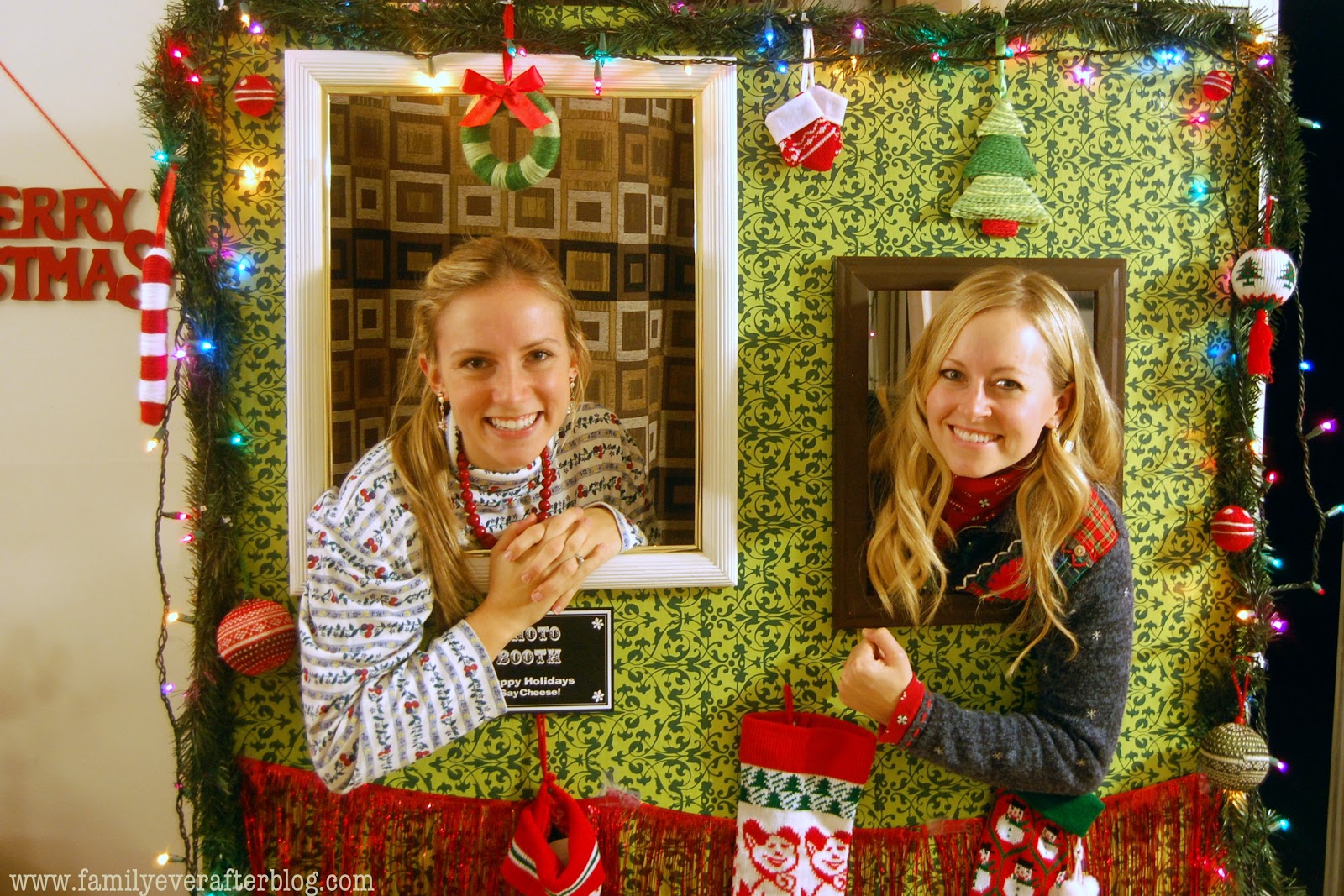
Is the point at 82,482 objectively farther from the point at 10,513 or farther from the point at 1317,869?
the point at 1317,869

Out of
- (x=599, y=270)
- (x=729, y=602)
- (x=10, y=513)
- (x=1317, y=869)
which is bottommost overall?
(x=1317, y=869)

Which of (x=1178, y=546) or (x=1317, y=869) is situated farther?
(x=1317, y=869)

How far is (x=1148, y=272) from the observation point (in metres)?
1.41

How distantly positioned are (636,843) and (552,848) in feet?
0.50

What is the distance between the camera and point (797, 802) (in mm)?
1360

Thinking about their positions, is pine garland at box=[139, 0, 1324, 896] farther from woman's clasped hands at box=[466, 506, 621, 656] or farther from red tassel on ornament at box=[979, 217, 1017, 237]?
woman's clasped hands at box=[466, 506, 621, 656]

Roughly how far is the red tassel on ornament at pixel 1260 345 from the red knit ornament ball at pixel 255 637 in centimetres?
172

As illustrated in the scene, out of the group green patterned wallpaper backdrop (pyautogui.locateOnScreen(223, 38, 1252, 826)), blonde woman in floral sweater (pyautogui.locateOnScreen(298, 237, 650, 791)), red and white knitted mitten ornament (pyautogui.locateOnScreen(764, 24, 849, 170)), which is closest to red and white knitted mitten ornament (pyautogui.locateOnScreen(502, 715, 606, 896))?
green patterned wallpaper backdrop (pyautogui.locateOnScreen(223, 38, 1252, 826))

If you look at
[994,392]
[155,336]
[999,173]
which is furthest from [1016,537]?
[155,336]

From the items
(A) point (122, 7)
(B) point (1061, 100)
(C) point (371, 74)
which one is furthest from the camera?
(A) point (122, 7)

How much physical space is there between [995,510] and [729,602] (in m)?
0.49

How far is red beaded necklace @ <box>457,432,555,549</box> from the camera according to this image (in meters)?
1.28

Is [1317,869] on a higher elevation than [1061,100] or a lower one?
lower

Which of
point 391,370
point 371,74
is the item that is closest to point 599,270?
point 391,370
